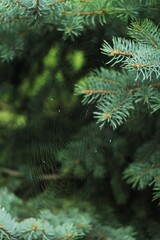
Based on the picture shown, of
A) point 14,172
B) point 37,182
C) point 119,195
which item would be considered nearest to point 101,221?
point 119,195

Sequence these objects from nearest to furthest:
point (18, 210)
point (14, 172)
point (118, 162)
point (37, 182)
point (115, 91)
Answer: point (115, 91)
point (18, 210)
point (118, 162)
point (37, 182)
point (14, 172)

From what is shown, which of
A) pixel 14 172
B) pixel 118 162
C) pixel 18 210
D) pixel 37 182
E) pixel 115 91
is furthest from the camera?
pixel 14 172

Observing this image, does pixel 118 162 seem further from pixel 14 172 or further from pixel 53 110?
pixel 14 172

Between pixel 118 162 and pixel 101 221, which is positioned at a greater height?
pixel 118 162

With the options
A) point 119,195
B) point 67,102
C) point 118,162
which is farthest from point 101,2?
point 119,195

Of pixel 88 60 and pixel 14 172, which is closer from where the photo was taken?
pixel 88 60

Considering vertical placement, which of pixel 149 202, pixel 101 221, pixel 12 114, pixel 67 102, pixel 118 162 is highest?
pixel 12 114

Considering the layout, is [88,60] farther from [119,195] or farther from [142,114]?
[119,195]
